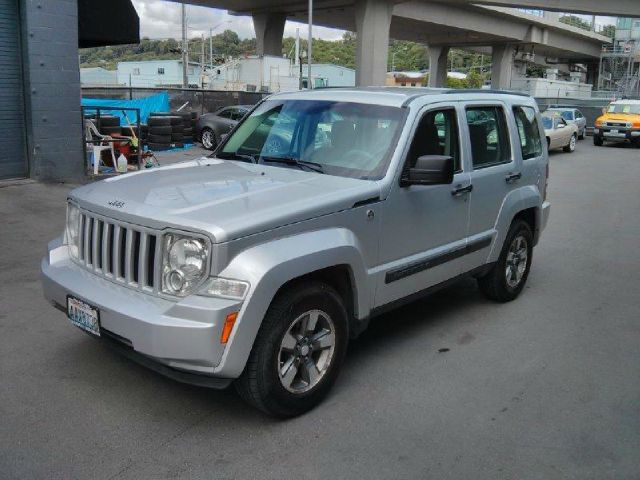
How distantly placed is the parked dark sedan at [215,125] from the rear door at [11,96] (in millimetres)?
10458

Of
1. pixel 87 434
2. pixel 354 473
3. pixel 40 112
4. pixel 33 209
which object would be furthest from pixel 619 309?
pixel 40 112

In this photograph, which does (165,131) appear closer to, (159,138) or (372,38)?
(159,138)

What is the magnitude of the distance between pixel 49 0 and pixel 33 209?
3.75 m

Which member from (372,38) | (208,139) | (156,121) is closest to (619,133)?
(372,38)

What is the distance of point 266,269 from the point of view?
3.38 m

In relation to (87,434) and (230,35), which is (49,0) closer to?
(87,434)

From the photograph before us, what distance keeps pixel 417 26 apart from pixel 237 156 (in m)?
47.6

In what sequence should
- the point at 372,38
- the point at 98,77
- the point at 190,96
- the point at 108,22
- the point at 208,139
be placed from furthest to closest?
the point at 98,77 < the point at 372,38 < the point at 190,96 < the point at 208,139 < the point at 108,22

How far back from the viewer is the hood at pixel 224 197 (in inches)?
136

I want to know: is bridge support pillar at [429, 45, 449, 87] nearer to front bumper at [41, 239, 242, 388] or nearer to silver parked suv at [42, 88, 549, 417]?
silver parked suv at [42, 88, 549, 417]

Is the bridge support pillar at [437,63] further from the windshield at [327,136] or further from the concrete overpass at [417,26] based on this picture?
the windshield at [327,136]

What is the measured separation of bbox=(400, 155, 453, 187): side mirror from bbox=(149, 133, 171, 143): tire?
52.0 feet

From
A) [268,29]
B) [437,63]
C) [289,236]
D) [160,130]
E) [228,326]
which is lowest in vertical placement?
[228,326]

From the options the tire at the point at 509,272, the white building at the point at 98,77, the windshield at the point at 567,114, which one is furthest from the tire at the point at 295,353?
the white building at the point at 98,77
